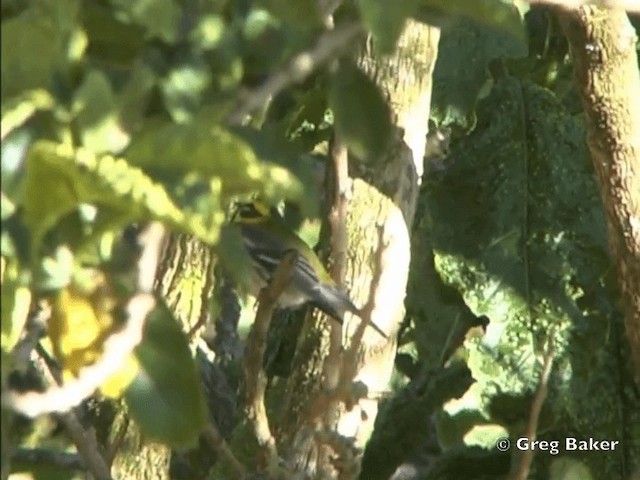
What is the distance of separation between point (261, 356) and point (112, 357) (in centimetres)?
40

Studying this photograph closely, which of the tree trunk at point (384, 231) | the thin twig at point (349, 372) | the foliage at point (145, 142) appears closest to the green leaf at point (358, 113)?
the foliage at point (145, 142)

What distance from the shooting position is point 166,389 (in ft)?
1.52

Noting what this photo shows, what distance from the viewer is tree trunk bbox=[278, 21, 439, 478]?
117cm

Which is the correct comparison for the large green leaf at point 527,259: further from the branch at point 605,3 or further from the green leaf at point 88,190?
the green leaf at point 88,190

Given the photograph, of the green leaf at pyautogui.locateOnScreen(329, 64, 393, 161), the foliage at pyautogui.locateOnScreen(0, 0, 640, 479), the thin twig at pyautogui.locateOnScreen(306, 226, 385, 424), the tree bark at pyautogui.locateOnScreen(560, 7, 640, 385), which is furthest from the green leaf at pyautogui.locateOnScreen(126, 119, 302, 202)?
the tree bark at pyautogui.locateOnScreen(560, 7, 640, 385)

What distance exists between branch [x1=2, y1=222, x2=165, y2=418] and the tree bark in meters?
1.01

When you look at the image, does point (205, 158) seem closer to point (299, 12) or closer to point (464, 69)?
point (299, 12)

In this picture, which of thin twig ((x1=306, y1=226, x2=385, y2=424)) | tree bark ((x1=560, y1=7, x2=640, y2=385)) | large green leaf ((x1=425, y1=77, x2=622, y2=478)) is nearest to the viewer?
thin twig ((x1=306, y1=226, x2=385, y2=424))

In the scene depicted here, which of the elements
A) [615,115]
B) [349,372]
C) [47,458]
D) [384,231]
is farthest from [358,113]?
[615,115]

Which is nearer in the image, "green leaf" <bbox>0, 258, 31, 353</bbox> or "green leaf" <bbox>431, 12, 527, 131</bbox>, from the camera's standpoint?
"green leaf" <bbox>0, 258, 31, 353</bbox>

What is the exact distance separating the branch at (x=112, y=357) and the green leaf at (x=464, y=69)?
107 centimetres

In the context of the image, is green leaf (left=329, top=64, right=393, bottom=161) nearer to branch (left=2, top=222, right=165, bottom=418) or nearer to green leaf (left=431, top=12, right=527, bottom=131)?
branch (left=2, top=222, right=165, bottom=418)

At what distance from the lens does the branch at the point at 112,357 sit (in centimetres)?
45

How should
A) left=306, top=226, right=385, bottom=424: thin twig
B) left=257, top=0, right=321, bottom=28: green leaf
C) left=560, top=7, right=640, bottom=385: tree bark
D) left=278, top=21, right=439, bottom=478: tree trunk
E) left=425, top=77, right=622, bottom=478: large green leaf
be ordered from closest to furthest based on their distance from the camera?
left=257, top=0, right=321, bottom=28: green leaf
left=306, top=226, right=385, bottom=424: thin twig
left=278, top=21, right=439, bottom=478: tree trunk
left=560, top=7, right=640, bottom=385: tree bark
left=425, top=77, right=622, bottom=478: large green leaf
